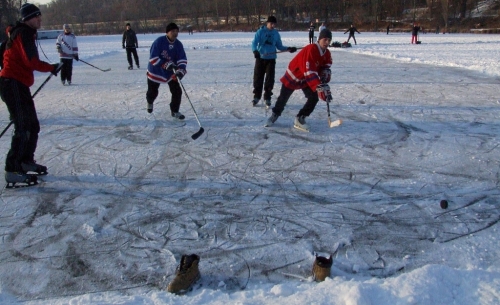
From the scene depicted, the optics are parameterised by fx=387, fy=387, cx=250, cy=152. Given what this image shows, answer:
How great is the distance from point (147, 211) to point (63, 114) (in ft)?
13.9

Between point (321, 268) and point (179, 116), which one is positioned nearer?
point (321, 268)

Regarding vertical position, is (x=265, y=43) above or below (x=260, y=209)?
above

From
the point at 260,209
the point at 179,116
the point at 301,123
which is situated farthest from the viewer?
the point at 179,116

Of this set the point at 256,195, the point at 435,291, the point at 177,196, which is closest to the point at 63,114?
the point at 177,196

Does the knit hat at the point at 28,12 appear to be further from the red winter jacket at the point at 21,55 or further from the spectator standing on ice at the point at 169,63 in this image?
the spectator standing on ice at the point at 169,63

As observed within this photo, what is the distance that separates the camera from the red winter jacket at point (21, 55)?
3582 mm

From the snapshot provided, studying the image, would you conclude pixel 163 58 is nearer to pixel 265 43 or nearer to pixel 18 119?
pixel 265 43

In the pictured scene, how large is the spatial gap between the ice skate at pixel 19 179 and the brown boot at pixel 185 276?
2.31 metres

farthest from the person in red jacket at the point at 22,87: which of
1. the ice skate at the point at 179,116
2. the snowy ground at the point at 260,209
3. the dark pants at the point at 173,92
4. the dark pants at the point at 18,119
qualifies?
the ice skate at the point at 179,116

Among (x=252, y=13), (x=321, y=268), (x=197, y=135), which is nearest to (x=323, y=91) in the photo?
(x=197, y=135)

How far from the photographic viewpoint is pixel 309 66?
482cm

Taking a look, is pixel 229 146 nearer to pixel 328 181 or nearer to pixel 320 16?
pixel 328 181

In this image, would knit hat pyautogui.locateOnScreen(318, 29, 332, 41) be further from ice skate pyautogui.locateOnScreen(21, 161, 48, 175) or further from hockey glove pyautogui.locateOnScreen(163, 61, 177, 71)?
ice skate pyautogui.locateOnScreen(21, 161, 48, 175)

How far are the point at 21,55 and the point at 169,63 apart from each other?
2224 mm
